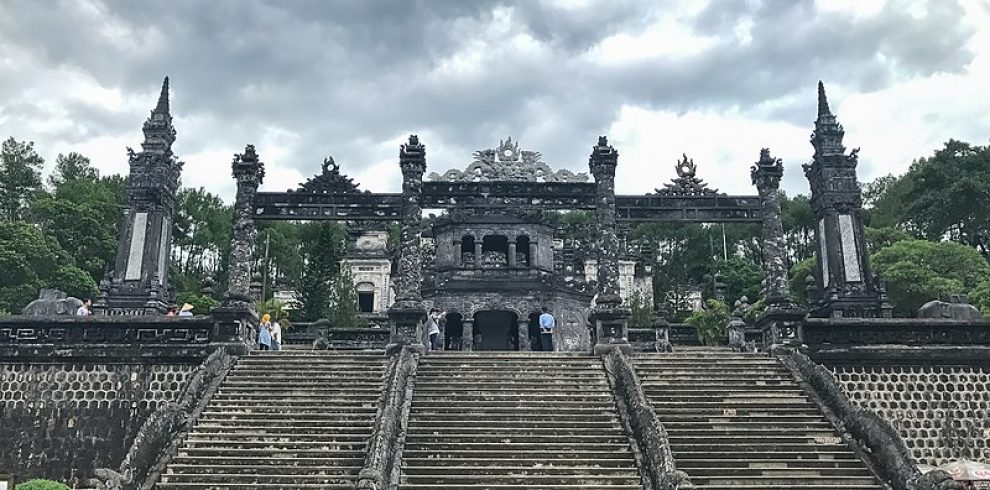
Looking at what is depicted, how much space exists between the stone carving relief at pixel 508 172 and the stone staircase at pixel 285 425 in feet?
22.7

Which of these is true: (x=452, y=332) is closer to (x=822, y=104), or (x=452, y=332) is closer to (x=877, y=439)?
(x=822, y=104)

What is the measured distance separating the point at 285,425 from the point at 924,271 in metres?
27.0

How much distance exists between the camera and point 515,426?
1370cm

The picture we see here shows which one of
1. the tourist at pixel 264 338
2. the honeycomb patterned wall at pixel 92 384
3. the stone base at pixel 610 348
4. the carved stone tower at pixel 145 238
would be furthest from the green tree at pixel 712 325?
the honeycomb patterned wall at pixel 92 384

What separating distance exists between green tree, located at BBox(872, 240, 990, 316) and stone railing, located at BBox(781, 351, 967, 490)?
720 inches

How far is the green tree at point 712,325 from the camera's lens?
92.3ft

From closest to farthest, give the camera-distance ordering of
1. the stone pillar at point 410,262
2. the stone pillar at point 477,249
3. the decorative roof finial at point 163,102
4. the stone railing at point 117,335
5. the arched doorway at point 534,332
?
the stone railing at point 117,335 < the stone pillar at point 410,262 < the decorative roof finial at point 163,102 < the arched doorway at point 534,332 < the stone pillar at point 477,249

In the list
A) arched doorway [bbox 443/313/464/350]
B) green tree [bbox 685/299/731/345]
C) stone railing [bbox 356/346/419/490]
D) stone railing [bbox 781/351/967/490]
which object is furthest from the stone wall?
green tree [bbox 685/299/731/345]

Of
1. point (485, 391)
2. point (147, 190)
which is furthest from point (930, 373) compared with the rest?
point (147, 190)

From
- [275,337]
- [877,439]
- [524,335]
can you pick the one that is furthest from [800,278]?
[275,337]

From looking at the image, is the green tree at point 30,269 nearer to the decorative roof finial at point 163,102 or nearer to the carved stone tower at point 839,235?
the decorative roof finial at point 163,102

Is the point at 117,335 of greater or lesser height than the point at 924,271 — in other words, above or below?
below

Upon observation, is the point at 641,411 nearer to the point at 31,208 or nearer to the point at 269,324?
the point at 269,324

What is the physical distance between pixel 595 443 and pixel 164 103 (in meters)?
15.8
